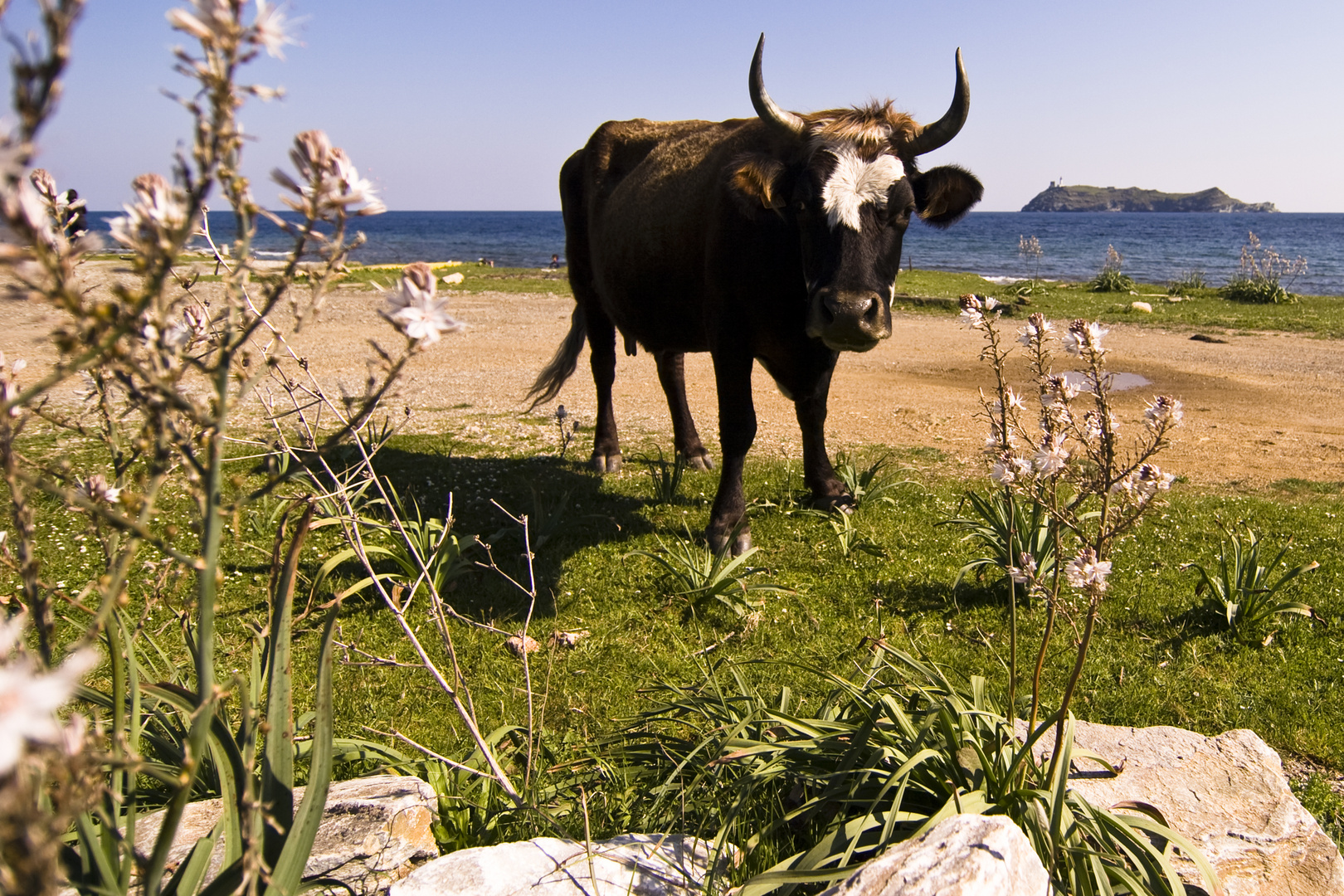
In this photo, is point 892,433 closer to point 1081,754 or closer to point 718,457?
point 718,457

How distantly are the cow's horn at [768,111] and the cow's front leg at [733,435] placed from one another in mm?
1315

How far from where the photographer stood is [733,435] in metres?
5.45

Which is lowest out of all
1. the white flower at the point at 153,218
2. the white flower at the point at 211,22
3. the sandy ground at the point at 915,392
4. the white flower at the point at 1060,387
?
the sandy ground at the point at 915,392

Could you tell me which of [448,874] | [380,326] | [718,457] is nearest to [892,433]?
[718,457]

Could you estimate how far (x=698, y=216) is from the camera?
5.84 m

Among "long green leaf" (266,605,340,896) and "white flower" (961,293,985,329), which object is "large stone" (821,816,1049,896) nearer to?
"long green leaf" (266,605,340,896)

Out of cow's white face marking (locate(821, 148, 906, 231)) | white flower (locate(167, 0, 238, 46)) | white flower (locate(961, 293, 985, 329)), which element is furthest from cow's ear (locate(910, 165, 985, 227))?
white flower (locate(167, 0, 238, 46))

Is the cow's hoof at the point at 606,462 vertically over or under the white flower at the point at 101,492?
under

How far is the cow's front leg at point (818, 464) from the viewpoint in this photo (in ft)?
19.7

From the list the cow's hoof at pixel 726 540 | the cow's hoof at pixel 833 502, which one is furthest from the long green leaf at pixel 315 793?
the cow's hoof at pixel 833 502

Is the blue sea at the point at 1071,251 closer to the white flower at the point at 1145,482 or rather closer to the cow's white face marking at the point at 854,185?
the cow's white face marking at the point at 854,185

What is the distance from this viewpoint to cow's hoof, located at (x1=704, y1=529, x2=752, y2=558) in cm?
531

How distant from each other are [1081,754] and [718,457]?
16.8 ft

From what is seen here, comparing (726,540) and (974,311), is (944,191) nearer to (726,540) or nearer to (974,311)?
(726,540)
